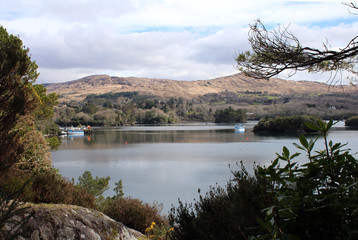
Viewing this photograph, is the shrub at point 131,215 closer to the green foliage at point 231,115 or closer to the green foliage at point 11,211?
the green foliage at point 11,211

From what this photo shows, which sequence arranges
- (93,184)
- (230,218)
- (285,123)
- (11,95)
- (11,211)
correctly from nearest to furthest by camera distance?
(11,211)
(230,218)
(11,95)
(93,184)
(285,123)

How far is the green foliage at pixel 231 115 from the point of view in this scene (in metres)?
91.6

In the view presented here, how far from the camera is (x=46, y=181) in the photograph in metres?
5.16

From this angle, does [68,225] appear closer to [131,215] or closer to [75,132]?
[131,215]

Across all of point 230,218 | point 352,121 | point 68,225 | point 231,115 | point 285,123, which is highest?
point 230,218

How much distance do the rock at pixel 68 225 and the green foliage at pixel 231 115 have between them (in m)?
88.7

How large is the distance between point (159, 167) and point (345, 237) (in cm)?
1962

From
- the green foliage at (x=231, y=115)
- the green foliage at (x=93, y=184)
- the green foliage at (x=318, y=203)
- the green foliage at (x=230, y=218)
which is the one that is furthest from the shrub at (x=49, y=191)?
the green foliage at (x=231, y=115)

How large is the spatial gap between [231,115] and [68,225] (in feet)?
298

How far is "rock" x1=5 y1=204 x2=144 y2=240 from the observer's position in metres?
3.79

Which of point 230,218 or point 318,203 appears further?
point 230,218

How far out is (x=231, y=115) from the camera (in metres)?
93.3

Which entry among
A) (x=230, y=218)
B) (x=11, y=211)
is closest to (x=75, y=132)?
(x=230, y=218)

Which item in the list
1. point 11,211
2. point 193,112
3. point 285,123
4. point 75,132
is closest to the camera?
point 11,211
